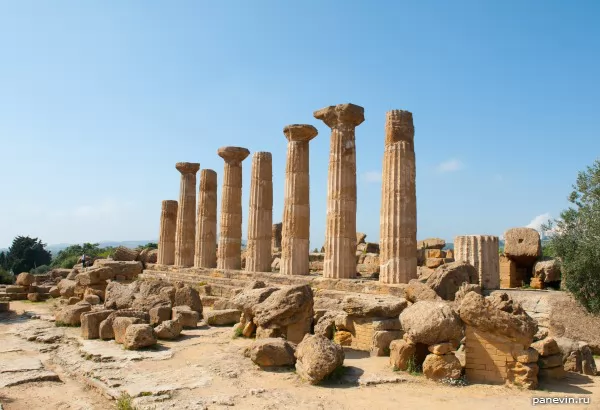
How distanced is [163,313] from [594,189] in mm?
13626

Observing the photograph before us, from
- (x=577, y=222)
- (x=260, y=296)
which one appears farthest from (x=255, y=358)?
(x=577, y=222)

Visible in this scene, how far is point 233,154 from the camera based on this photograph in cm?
2222

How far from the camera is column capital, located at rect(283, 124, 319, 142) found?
17.8m

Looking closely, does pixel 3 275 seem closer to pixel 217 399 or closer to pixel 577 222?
pixel 217 399

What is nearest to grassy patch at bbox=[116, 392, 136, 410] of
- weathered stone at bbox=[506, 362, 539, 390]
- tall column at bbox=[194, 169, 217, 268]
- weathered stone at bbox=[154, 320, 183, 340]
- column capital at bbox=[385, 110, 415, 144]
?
weathered stone at bbox=[154, 320, 183, 340]

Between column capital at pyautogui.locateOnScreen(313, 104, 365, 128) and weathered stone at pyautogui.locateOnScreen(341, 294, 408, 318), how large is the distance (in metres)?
6.82

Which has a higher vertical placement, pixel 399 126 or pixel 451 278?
pixel 399 126

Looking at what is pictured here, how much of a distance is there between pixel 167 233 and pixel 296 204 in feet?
37.0

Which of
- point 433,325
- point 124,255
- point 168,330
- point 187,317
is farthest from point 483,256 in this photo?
point 124,255

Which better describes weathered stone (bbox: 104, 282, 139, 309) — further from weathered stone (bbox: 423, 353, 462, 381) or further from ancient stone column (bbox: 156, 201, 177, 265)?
weathered stone (bbox: 423, 353, 462, 381)

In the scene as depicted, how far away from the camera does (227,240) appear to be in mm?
21969

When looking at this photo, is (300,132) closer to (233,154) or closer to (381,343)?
(233,154)

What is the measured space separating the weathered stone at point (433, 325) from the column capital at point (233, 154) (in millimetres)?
14607

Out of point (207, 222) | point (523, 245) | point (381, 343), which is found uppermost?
point (207, 222)
